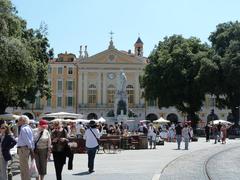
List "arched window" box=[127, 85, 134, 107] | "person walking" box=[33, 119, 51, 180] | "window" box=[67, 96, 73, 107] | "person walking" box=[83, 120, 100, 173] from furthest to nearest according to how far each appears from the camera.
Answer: "window" box=[67, 96, 73, 107] → "arched window" box=[127, 85, 134, 107] → "person walking" box=[83, 120, 100, 173] → "person walking" box=[33, 119, 51, 180]

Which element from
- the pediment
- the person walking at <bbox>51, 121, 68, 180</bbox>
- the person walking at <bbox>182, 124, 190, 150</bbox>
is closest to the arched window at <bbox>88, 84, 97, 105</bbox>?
the pediment

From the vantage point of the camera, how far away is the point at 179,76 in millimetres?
67875

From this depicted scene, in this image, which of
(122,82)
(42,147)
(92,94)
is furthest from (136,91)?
(42,147)

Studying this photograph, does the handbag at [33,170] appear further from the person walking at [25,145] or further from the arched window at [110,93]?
the arched window at [110,93]

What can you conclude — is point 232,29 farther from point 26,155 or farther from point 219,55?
point 26,155

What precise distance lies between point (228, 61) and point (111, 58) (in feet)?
128

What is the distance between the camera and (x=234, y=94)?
6469 centimetres

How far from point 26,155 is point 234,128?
175 feet

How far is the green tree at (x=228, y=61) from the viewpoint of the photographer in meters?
60.8

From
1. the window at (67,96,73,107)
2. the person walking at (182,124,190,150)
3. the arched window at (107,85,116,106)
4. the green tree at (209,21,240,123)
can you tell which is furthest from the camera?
the window at (67,96,73,107)

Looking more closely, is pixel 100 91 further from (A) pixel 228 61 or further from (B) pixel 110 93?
(A) pixel 228 61

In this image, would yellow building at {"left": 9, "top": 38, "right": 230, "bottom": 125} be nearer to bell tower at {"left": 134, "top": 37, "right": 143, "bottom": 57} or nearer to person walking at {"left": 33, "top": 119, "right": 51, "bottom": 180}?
bell tower at {"left": 134, "top": 37, "right": 143, "bottom": 57}

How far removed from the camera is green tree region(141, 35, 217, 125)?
67188 mm

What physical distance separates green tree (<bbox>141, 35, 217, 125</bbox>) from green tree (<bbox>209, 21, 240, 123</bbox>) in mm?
1580
